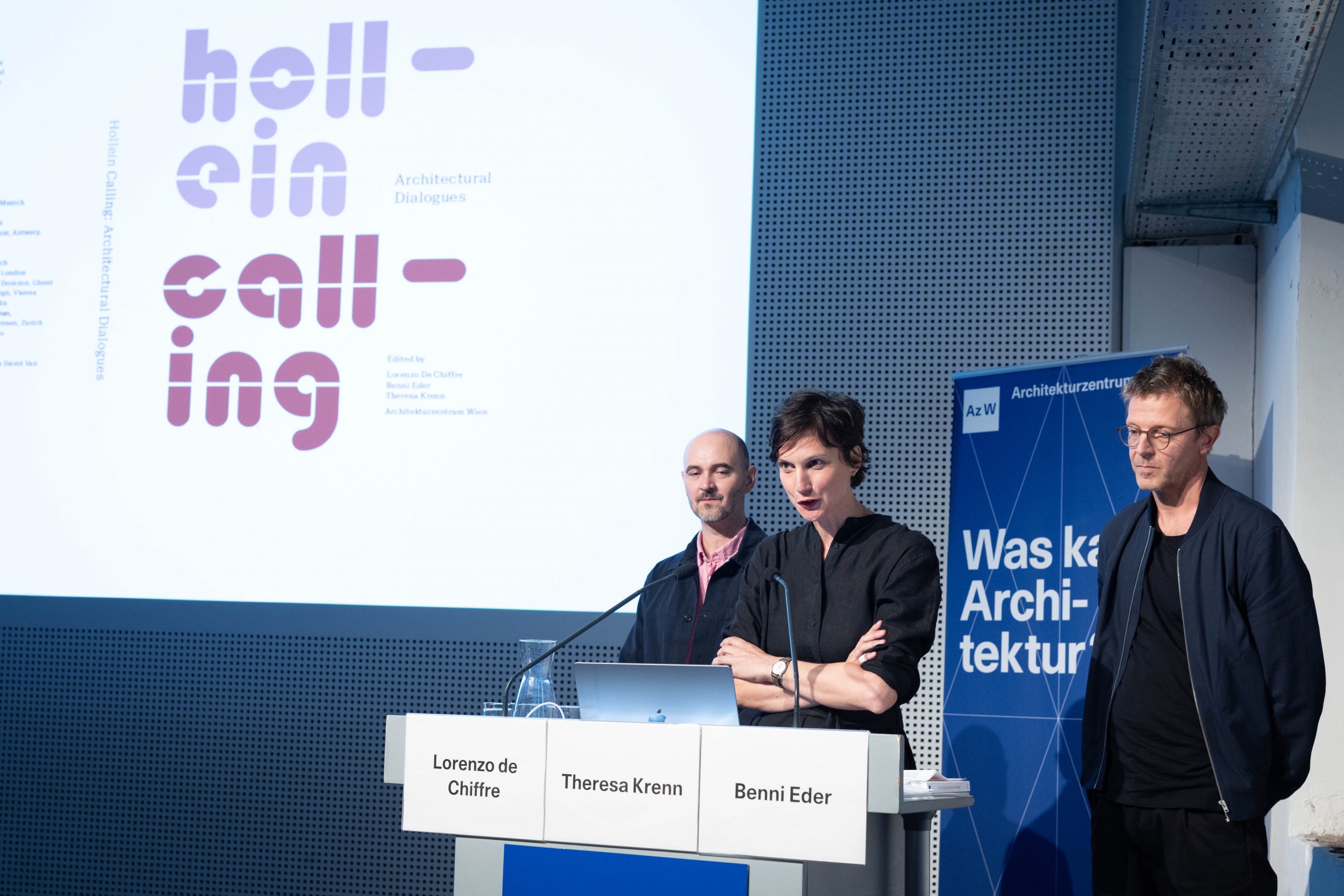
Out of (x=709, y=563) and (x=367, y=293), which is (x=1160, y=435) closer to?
(x=709, y=563)

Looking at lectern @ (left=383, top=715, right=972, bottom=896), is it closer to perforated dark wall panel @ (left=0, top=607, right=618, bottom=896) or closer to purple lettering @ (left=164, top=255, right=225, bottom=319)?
perforated dark wall panel @ (left=0, top=607, right=618, bottom=896)

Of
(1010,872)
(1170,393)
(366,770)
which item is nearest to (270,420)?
(366,770)

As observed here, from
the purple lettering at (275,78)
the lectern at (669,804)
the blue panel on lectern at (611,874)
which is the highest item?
the purple lettering at (275,78)

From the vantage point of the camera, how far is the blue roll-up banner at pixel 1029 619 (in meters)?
3.41

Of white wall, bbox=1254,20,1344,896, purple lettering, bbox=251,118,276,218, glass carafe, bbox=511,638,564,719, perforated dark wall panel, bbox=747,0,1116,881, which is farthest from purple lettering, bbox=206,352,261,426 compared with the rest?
white wall, bbox=1254,20,1344,896

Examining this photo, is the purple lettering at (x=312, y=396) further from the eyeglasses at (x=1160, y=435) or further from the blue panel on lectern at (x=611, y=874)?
the eyeglasses at (x=1160, y=435)

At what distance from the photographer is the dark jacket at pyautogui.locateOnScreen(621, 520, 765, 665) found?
2.82 meters

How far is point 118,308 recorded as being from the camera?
449cm

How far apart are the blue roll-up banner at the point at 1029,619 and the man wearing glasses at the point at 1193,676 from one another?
1.01m

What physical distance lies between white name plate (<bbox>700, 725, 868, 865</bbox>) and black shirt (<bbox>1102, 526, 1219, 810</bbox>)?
2.64ft

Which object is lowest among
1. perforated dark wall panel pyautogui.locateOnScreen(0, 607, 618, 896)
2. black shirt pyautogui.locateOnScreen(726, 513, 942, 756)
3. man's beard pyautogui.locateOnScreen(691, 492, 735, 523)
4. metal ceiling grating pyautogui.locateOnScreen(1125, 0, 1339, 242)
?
perforated dark wall panel pyautogui.locateOnScreen(0, 607, 618, 896)

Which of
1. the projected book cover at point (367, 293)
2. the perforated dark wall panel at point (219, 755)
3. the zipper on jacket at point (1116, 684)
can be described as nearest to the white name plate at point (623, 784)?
the zipper on jacket at point (1116, 684)

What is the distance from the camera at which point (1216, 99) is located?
3105 mm

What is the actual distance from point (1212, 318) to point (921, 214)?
0.98m
